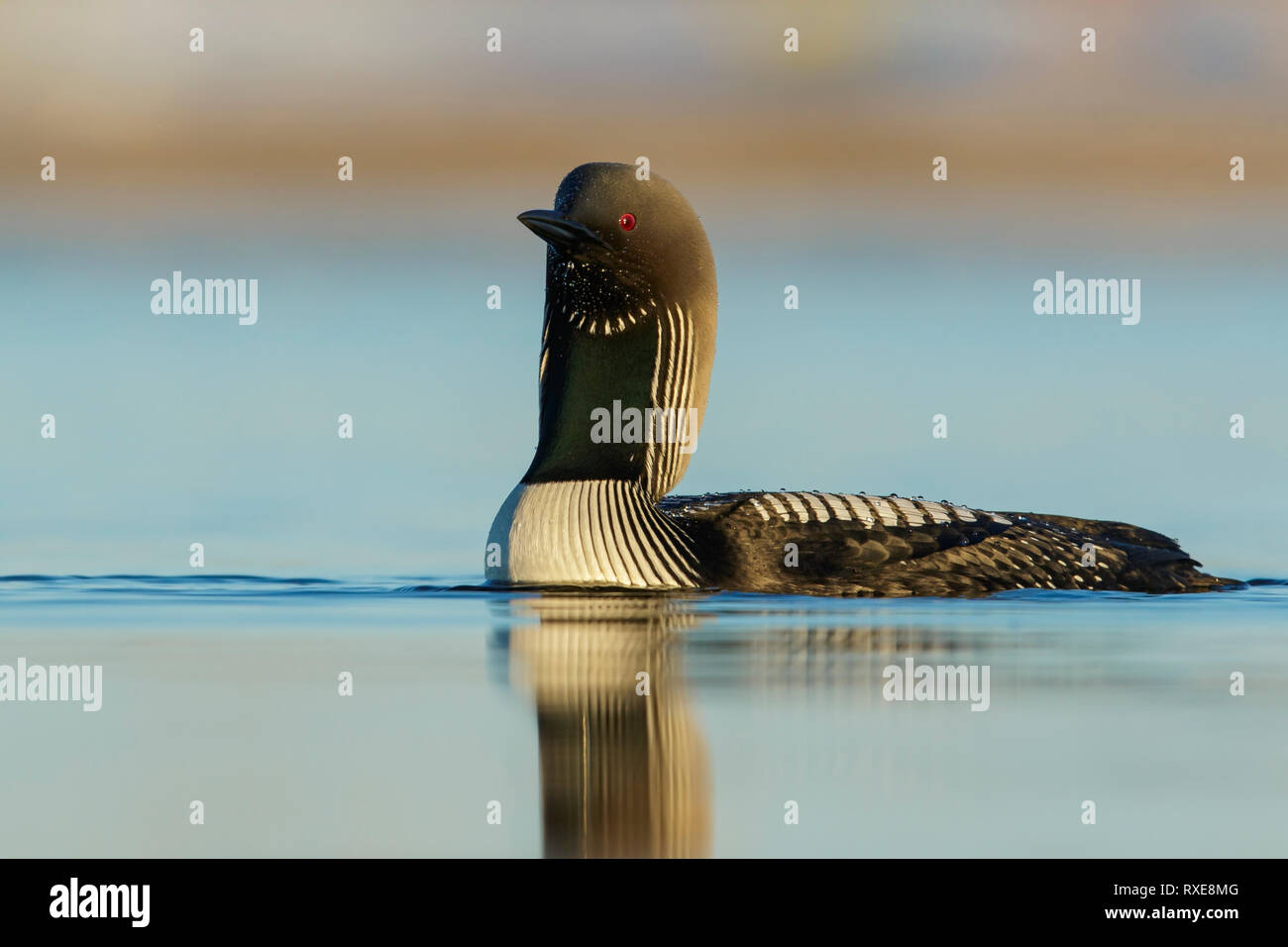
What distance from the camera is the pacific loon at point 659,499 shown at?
959 cm

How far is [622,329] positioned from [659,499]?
1019 millimetres

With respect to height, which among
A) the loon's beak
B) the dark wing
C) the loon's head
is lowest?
the dark wing

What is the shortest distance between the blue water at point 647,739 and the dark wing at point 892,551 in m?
1.07

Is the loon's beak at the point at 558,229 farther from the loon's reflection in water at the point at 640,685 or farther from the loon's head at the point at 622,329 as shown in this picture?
the loon's reflection in water at the point at 640,685

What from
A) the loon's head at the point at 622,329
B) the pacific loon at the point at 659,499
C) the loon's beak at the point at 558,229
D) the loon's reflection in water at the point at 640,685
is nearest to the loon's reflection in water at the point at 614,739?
the loon's reflection in water at the point at 640,685

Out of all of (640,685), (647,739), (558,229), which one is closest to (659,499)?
(558,229)

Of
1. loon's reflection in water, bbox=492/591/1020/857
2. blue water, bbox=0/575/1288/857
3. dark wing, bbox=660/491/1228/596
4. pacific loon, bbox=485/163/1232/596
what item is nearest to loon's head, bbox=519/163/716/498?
pacific loon, bbox=485/163/1232/596

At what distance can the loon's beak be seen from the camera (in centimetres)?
978

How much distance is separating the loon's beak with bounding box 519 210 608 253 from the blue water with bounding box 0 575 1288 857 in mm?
2401

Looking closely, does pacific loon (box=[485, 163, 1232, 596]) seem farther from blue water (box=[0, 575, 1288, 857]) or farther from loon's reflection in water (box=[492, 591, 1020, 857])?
blue water (box=[0, 575, 1288, 857])

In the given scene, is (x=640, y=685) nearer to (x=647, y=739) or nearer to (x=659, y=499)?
(x=647, y=739)

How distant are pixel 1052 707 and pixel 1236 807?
1353 millimetres

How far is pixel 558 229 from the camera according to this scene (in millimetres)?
9844

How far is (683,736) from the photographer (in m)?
4.99
